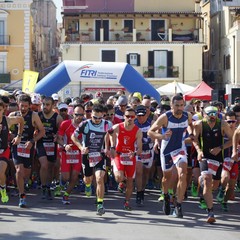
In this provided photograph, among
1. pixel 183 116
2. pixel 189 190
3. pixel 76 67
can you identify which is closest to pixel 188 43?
pixel 76 67

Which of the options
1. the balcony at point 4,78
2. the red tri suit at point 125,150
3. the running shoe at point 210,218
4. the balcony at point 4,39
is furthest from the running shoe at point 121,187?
the balcony at point 4,39

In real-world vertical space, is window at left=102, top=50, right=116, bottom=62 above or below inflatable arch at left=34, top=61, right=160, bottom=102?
above

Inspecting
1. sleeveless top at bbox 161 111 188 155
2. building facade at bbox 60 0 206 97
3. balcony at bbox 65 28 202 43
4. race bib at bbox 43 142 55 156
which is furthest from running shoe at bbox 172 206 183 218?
balcony at bbox 65 28 202 43

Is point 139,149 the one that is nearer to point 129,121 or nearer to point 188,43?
point 129,121

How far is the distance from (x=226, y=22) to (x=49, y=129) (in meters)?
36.0

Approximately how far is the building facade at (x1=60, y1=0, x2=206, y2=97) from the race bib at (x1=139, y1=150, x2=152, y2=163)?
111ft

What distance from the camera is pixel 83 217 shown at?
11.2 meters

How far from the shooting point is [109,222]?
Answer: 10.8 metres

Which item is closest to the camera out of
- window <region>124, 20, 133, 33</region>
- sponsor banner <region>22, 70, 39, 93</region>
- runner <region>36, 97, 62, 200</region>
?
runner <region>36, 97, 62, 200</region>

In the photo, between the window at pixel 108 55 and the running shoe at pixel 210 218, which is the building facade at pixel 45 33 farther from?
the running shoe at pixel 210 218

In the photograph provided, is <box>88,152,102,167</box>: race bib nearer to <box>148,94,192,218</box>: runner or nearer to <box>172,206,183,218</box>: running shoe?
<box>148,94,192,218</box>: runner

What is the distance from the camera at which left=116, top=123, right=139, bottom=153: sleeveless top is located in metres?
12.0

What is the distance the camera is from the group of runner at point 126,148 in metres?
11.4

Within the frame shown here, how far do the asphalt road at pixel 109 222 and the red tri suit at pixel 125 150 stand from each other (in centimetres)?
71
